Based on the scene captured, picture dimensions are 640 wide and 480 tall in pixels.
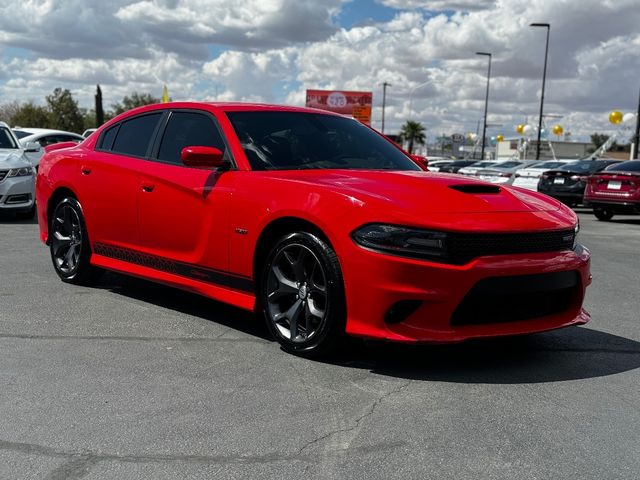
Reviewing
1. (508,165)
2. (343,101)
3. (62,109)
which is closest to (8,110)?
(62,109)

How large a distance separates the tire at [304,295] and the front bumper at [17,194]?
8968 millimetres

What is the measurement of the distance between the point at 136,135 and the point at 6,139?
332 inches

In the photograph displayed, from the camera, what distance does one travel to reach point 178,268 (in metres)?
Result: 5.36

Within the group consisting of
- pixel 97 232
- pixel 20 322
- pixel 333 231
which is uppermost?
pixel 333 231

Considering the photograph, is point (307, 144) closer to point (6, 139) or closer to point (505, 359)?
point (505, 359)

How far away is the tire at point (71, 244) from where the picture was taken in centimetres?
649

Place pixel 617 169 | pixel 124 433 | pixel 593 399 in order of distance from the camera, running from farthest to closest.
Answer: pixel 617 169
pixel 593 399
pixel 124 433

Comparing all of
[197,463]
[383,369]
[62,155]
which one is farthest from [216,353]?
[62,155]

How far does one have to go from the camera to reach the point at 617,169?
17.2 meters

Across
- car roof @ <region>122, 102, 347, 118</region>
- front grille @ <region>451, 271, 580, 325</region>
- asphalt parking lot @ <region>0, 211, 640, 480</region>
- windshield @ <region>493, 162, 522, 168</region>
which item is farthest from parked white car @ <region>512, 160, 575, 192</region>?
front grille @ <region>451, 271, 580, 325</region>

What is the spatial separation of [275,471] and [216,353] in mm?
1758

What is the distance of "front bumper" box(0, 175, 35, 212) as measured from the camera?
1227cm

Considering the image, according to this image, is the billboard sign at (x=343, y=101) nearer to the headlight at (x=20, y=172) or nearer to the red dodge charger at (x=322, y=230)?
the headlight at (x=20, y=172)

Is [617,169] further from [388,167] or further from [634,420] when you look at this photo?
[634,420]
